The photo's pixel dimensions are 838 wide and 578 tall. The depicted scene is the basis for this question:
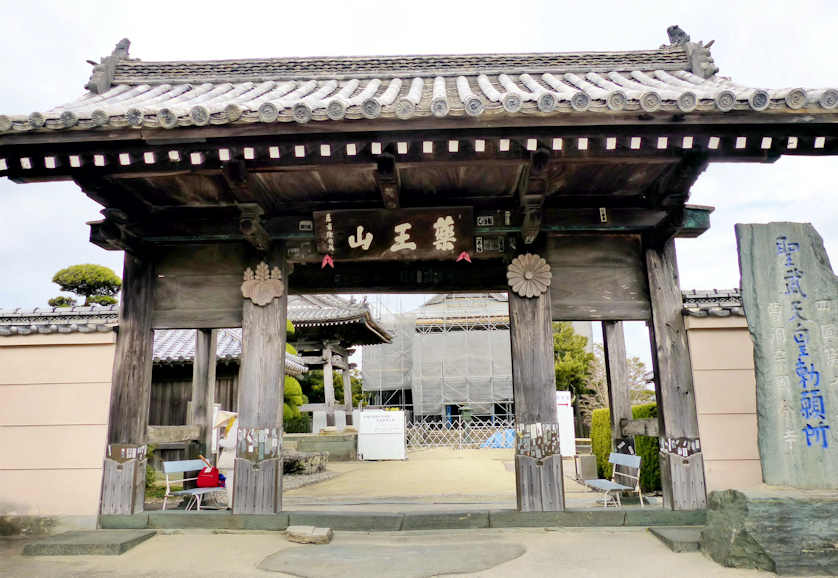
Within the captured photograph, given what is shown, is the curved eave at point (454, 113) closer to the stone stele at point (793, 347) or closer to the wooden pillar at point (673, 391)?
the stone stele at point (793, 347)

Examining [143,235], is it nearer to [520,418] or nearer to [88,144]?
[88,144]

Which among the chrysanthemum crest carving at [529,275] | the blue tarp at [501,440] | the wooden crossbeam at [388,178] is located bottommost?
the blue tarp at [501,440]

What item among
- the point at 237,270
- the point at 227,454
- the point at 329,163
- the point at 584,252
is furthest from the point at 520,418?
the point at 227,454

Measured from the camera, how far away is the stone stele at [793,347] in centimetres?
425

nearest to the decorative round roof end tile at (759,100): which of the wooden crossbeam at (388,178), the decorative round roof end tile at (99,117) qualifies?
the wooden crossbeam at (388,178)

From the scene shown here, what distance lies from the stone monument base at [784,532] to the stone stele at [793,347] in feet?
1.22

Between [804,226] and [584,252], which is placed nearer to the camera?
[804,226]

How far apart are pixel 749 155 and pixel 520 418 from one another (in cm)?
321

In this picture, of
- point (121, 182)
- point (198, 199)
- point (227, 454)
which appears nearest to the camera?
point (121, 182)

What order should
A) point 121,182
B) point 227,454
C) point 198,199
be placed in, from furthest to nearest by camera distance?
point 227,454
point 198,199
point 121,182

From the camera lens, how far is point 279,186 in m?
5.29

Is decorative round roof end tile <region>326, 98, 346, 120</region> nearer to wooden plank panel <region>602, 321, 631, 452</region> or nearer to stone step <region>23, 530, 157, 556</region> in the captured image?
stone step <region>23, 530, 157, 556</region>

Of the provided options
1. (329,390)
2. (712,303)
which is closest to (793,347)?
(712,303)

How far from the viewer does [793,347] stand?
4457 millimetres
